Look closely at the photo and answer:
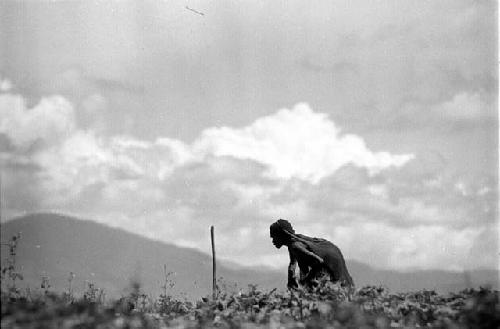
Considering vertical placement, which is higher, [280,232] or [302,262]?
[280,232]

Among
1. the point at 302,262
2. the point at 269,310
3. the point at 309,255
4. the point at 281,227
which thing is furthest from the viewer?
the point at 281,227

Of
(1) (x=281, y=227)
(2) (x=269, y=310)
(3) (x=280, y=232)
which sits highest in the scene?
(1) (x=281, y=227)

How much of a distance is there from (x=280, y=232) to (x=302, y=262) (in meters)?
0.82

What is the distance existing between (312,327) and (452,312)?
254cm

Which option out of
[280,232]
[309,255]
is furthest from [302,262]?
[280,232]

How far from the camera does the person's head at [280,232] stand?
45.8 ft

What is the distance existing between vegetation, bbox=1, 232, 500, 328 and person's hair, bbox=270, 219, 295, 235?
1590 millimetres

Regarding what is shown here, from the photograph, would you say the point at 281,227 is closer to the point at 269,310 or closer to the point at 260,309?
the point at 260,309

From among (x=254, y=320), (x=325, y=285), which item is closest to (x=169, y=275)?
(x=325, y=285)

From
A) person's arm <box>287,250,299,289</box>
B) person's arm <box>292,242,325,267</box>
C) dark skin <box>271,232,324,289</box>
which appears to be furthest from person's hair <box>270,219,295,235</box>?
person's arm <box>287,250,299,289</box>

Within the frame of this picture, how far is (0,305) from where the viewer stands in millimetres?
7516

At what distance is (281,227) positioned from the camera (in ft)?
45.8

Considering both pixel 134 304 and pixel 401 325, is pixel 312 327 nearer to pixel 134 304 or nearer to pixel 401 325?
pixel 401 325

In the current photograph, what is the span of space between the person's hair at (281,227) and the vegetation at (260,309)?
159 centimetres
